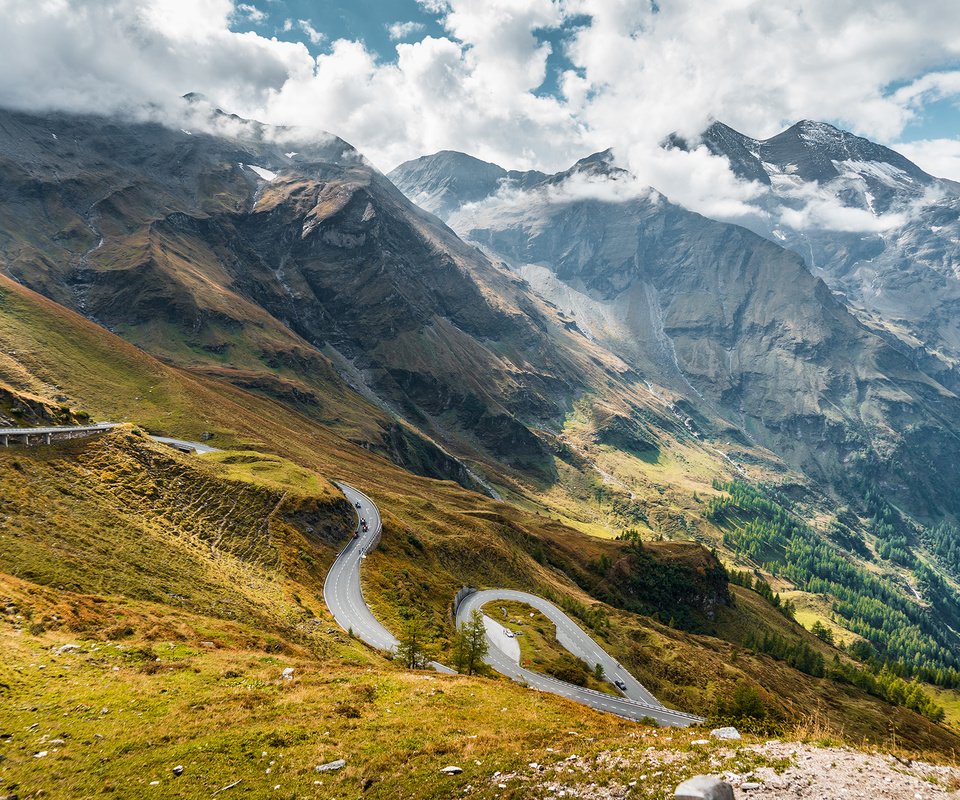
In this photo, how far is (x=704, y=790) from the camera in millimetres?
16766

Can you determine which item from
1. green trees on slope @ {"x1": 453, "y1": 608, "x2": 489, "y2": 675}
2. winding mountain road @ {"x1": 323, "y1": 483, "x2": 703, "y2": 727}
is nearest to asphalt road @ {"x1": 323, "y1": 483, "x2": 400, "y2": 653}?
winding mountain road @ {"x1": 323, "y1": 483, "x2": 703, "y2": 727}

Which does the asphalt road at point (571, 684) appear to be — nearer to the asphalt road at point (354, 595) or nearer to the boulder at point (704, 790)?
the asphalt road at point (354, 595)

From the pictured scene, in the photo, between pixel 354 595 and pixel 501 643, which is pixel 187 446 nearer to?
pixel 354 595

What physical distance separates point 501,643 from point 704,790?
74.1 metres

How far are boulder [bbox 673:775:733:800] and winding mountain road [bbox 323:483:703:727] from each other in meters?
47.4

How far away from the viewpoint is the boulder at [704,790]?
54.3 ft

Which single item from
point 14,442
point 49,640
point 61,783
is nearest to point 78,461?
point 14,442

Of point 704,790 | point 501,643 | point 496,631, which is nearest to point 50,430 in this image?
point 501,643

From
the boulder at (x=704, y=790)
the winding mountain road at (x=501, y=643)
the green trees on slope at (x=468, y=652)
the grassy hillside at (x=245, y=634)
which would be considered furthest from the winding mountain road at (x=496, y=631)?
the boulder at (x=704, y=790)

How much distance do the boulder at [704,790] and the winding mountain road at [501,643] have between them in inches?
1865

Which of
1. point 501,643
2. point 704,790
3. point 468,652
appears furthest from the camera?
point 501,643

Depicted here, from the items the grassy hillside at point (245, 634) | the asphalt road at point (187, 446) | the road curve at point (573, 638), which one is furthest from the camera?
the asphalt road at point (187, 446)

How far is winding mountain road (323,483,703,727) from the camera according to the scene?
6938 centimetres

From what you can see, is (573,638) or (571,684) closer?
(571,684)
